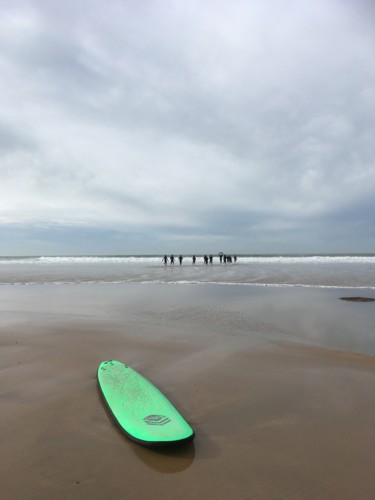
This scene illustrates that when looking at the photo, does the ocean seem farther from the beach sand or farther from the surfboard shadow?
the surfboard shadow

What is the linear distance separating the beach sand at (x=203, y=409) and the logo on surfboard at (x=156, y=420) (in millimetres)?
317

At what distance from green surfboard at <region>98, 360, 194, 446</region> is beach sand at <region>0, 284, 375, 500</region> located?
11 centimetres

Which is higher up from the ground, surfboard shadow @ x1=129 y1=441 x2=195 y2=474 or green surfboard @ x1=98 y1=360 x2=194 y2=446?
green surfboard @ x1=98 y1=360 x2=194 y2=446

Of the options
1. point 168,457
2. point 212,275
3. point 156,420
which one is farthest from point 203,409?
point 212,275

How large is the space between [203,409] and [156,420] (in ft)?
2.42

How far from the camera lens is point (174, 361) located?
19.2 ft

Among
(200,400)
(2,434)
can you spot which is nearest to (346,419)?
(200,400)

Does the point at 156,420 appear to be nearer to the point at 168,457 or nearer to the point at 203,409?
the point at 168,457

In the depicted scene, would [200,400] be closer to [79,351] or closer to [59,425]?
[59,425]

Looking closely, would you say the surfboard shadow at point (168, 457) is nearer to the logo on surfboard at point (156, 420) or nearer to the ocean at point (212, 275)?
the logo on surfboard at point (156, 420)

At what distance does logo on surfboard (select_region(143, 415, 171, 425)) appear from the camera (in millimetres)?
3471

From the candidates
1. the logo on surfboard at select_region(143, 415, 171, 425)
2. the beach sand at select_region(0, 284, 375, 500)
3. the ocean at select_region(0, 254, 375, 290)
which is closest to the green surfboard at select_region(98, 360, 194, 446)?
the logo on surfboard at select_region(143, 415, 171, 425)

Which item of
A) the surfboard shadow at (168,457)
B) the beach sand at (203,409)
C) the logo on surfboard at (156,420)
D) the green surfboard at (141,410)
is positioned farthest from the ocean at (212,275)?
the surfboard shadow at (168,457)

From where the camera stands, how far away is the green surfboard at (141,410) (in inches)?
126
